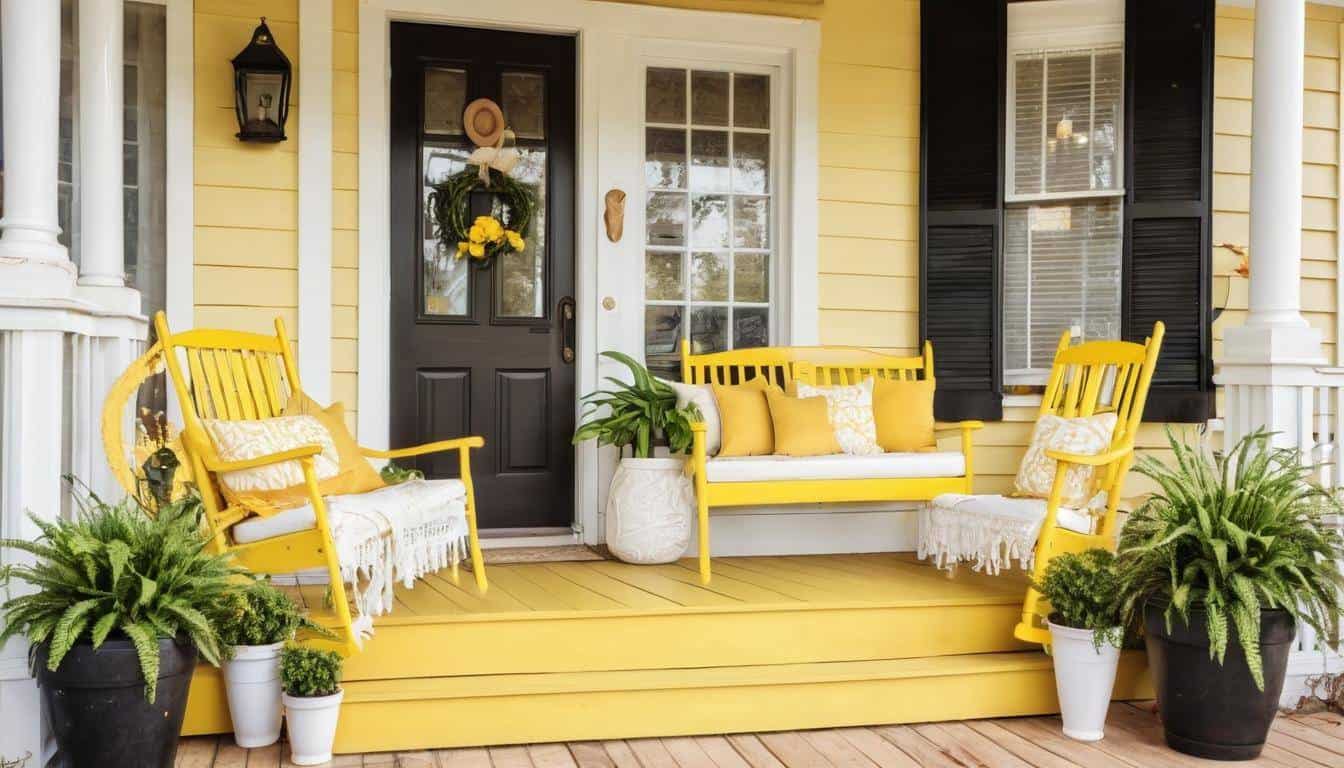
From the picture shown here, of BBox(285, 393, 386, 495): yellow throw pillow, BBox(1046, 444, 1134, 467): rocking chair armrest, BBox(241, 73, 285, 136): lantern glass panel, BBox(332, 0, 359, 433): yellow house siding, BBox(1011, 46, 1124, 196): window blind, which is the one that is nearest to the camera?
BBox(1046, 444, 1134, 467): rocking chair armrest

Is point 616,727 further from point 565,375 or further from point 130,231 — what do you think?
point 130,231

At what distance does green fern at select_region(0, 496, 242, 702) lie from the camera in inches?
110

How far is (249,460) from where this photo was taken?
3305 mm

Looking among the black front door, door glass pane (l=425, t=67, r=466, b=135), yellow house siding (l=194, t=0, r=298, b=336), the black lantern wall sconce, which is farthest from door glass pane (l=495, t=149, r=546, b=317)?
the black lantern wall sconce

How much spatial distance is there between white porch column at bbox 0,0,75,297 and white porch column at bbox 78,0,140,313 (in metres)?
0.72

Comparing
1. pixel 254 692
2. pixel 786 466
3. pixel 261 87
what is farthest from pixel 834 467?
pixel 261 87

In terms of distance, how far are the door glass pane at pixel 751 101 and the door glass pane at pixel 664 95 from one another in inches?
9.6

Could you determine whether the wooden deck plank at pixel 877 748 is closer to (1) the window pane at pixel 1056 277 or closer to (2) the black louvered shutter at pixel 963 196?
(2) the black louvered shutter at pixel 963 196

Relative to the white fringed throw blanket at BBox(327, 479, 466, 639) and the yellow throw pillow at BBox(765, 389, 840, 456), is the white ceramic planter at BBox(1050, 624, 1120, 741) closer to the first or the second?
the yellow throw pillow at BBox(765, 389, 840, 456)

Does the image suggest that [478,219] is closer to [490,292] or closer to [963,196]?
[490,292]

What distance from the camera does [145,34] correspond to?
4.42m

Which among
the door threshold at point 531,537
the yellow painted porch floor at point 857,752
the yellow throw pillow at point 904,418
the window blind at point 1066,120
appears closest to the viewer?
the yellow painted porch floor at point 857,752

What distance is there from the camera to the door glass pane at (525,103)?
4.94 meters

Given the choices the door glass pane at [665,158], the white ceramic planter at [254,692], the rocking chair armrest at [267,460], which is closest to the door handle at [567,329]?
the door glass pane at [665,158]
